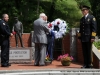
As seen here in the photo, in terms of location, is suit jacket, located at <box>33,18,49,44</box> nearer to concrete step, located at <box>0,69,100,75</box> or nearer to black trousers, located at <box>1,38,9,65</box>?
black trousers, located at <box>1,38,9,65</box>

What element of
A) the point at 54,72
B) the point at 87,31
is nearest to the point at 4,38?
the point at 54,72

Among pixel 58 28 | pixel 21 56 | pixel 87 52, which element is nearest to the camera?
pixel 87 52

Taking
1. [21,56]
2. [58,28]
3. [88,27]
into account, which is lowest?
[21,56]

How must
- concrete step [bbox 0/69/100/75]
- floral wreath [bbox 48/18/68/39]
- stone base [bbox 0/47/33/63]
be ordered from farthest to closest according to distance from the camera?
floral wreath [bbox 48/18/68/39]
stone base [bbox 0/47/33/63]
concrete step [bbox 0/69/100/75]

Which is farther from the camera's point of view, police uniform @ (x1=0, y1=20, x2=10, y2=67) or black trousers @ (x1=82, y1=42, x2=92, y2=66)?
police uniform @ (x1=0, y1=20, x2=10, y2=67)

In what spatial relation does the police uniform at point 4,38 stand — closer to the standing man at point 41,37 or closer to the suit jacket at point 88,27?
the standing man at point 41,37

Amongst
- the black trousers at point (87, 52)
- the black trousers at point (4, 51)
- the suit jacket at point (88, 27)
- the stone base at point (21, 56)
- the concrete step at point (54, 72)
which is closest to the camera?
the concrete step at point (54, 72)

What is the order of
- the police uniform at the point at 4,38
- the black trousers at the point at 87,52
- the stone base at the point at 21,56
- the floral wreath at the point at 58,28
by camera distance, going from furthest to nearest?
1. the floral wreath at the point at 58,28
2. the stone base at the point at 21,56
3. the police uniform at the point at 4,38
4. the black trousers at the point at 87,52

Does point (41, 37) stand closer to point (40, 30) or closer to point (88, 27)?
point (40, 30)

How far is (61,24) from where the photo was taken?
1216 cm

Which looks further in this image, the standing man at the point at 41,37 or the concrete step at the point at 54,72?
the standing man at the point at 41,37

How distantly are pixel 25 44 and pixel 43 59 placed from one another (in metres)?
4.39

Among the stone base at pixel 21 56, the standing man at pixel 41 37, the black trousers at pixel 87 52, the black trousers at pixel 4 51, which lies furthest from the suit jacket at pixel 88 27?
the stone base at pixel 21 56

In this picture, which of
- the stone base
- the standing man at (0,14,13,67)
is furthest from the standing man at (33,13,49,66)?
the stone base
